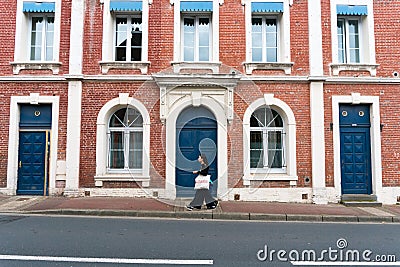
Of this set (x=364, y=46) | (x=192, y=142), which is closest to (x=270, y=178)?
(x=192, y=142)

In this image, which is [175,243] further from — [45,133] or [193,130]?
[45,133]

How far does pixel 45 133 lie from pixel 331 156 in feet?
33.7

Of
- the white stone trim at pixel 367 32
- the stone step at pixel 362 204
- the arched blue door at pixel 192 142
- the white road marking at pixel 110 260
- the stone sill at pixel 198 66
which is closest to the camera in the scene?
the white road marking at pixel 110 260

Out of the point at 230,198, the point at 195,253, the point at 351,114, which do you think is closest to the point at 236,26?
→ the point at 351,114

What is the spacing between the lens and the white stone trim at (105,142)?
11.6 metres

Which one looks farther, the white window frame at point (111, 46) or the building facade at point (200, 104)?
the white window frame at point (111, 46)

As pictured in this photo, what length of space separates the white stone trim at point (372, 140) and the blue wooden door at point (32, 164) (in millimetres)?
10318

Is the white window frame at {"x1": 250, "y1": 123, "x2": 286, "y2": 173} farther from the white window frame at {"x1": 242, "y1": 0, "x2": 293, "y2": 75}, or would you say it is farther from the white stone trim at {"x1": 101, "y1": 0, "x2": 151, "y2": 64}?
the white stone trim at {"x1": 101, "y1": 0, "x2": 151, "y2": 64}

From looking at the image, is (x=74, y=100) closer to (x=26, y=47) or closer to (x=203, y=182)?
(x=26, y=47)

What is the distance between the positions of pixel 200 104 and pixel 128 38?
3758 millimetres

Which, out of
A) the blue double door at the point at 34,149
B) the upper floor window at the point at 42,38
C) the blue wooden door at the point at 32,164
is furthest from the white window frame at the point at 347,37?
the blue wooden door at the point at 32,164

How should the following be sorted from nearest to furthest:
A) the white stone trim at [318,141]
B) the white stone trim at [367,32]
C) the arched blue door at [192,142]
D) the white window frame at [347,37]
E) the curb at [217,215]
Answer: the curb at [217,215] < the white stone trim at [318,141] < the arched blue door at [192,142] < the white stone trim at [367,32] < the white window frame at [347,37]

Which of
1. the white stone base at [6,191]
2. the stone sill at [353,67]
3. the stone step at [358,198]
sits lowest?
the stone step at [358,198]

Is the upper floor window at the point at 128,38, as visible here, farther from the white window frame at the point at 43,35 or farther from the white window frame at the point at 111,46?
the white window frame at the point at 43,35
